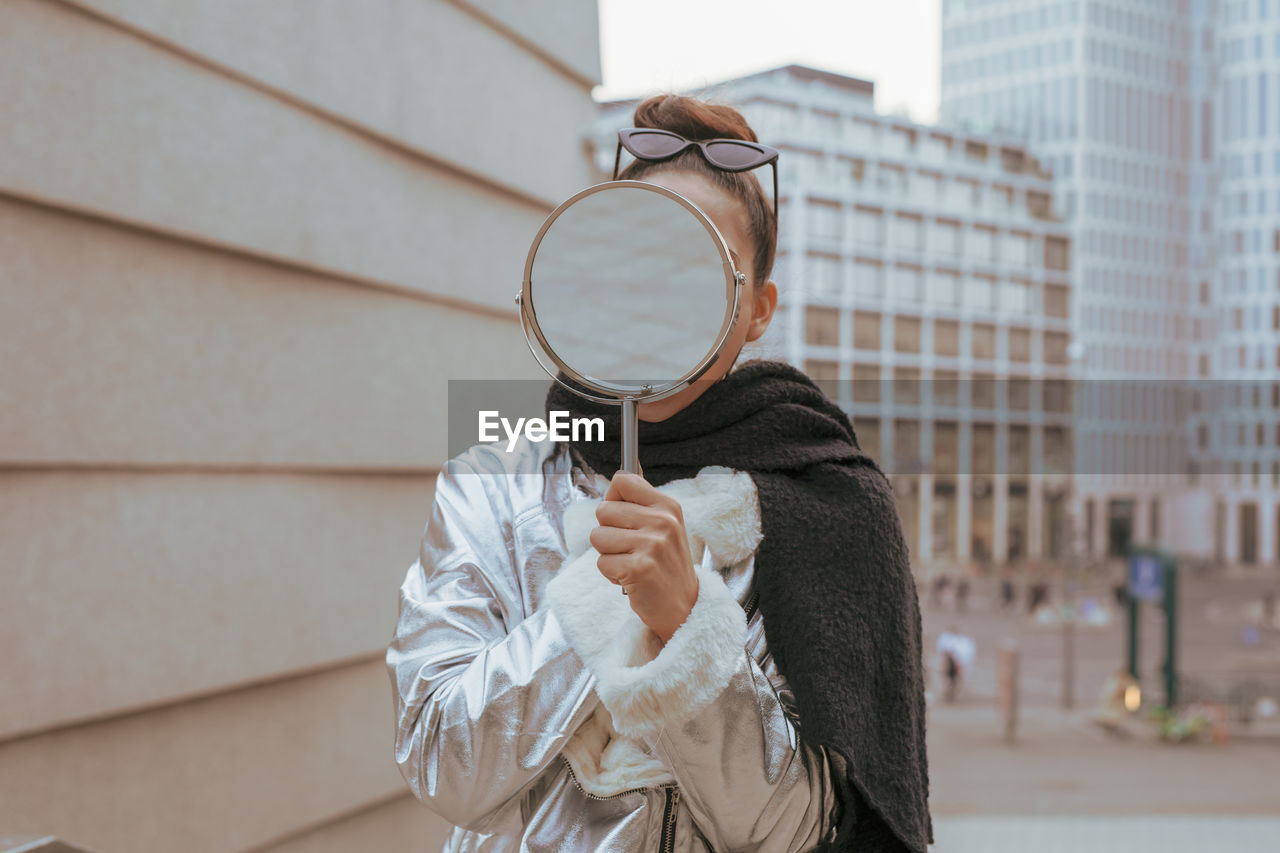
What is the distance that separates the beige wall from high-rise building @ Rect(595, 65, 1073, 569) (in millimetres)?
48685

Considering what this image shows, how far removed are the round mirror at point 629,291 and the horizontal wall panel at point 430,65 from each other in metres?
1.17

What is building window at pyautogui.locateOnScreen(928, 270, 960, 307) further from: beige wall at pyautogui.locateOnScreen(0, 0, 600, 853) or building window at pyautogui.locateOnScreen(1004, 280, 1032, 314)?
beige wall at pyautogui.locateOnScreen(0, 0, 600, 853)

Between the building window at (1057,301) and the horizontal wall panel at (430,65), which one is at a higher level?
the building window at (1057,301)

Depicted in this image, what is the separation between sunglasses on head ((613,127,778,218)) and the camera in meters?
1.20

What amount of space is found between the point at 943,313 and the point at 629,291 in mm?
59489

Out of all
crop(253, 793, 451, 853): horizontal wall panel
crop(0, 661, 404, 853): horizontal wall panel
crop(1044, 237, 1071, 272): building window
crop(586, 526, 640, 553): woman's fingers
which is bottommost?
crop(253, 793, 451, 853): horizontal wall panel

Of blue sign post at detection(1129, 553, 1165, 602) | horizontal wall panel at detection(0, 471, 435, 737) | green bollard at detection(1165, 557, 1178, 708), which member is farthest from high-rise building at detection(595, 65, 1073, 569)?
horizontal wall panel at detection(0, 471, 435, 737)

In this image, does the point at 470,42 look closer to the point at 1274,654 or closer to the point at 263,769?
the point at 263,769

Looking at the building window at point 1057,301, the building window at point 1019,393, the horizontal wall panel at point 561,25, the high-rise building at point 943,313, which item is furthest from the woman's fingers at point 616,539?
the building window at point 1057,301

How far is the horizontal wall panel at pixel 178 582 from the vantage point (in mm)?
1611

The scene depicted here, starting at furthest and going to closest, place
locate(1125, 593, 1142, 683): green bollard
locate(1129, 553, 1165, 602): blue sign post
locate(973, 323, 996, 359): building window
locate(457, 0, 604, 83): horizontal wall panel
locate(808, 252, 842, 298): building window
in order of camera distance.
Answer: locate(973, 323, 996, 359): building window < locate(808, 252, 842, 298): building window < locate(1125, 593, 1142, 683): green bollard < locate(1129, 553, 1165, 602): blue sign post < locate(457, 0, 604, 83): horizontal wall panel

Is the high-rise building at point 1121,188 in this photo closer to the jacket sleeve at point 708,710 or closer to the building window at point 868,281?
the building window at point 868,281

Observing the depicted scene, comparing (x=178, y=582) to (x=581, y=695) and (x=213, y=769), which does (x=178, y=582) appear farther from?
(x=581, y=695)

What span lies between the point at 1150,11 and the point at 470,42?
72.4 metres
